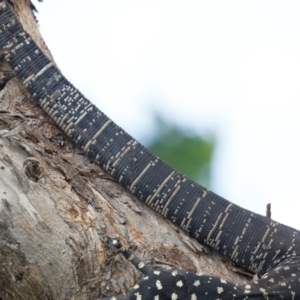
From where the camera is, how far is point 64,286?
3725 millimetres

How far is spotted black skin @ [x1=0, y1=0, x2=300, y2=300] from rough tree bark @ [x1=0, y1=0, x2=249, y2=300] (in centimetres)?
17

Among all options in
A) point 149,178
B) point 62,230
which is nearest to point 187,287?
point 62,230

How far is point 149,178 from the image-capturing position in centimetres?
469

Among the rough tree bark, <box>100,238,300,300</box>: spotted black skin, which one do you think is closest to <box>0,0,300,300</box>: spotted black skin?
the rough tree bark

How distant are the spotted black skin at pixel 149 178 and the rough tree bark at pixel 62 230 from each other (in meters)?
0.17

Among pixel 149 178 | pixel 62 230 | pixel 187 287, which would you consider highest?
pixel 149 178

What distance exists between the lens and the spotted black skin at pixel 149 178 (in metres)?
4.63

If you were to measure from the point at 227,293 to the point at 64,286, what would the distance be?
1.04 m

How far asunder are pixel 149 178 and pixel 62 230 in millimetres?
1118

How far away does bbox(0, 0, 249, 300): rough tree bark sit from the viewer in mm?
3676

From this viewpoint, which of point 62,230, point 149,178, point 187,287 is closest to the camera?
point 62,230

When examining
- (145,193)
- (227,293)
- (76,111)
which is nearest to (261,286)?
(227,293)

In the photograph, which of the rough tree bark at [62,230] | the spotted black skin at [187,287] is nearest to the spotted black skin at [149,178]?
the rough tree bark at [62,230]

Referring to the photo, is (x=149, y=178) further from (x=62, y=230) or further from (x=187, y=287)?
(x=62, y=230)
